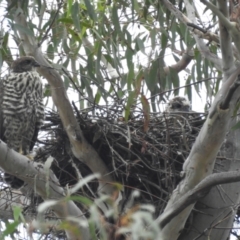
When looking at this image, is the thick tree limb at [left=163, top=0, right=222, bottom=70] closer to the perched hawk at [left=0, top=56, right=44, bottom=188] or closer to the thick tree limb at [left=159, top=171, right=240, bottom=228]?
the thick tree limb at [left=159, top=171, right=240, bottom=228]

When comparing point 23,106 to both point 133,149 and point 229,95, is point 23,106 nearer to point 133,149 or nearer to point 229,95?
point 133,149

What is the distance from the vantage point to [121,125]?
4.02 meters

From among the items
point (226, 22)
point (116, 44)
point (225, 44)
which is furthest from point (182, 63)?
point (226, 22)

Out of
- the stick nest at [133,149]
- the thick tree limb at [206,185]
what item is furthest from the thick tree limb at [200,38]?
Result: the thick tree limb at [206,185]

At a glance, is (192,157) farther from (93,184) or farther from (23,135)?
(23,135)

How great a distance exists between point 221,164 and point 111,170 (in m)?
0.69

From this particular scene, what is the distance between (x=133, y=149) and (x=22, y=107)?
800 millimetres

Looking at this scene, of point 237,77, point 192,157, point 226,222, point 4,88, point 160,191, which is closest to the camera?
point 237,77

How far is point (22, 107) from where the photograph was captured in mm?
4379

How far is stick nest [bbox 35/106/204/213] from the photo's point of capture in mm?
3893

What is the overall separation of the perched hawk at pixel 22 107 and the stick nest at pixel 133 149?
0.88ft

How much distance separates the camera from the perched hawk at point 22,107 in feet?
14.3

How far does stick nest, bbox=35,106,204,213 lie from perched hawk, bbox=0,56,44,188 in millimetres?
268

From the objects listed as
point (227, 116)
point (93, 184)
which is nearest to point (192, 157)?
point (227, 116)
